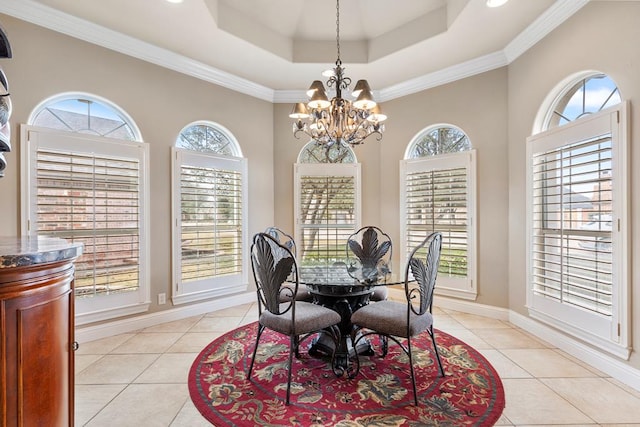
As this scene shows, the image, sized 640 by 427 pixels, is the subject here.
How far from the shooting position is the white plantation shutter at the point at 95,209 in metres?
2.65

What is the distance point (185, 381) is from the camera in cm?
221

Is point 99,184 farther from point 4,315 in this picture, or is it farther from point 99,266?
point 4,315

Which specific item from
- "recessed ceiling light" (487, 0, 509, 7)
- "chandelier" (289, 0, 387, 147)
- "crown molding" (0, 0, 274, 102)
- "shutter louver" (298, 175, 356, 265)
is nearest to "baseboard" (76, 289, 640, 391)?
"shutter louver" (298, 175, 356, 265)

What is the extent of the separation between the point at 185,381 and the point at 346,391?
1.16 meters

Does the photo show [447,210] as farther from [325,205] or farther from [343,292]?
[343,292]

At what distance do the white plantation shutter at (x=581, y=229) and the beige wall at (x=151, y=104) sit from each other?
Answer: 3.18m

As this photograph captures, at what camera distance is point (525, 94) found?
3.15 meters

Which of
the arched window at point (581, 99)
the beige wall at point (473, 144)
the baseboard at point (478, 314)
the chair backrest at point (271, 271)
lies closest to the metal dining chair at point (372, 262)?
the chair backrest at point (271, 271)

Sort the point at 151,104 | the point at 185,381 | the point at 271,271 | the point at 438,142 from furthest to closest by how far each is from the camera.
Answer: the point at 438,142, the point at 151,104, the point at 185,381, the point at 271,271

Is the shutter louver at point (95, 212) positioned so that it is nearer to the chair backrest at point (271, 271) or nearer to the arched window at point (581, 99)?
the chair backrest at point (271, 271)

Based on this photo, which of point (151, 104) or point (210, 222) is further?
point (210, 222)

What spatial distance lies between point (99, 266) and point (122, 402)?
1477 mm

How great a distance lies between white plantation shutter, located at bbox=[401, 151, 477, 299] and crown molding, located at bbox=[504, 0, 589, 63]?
1107 mm

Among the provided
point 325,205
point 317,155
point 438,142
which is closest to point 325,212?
point 325,205
